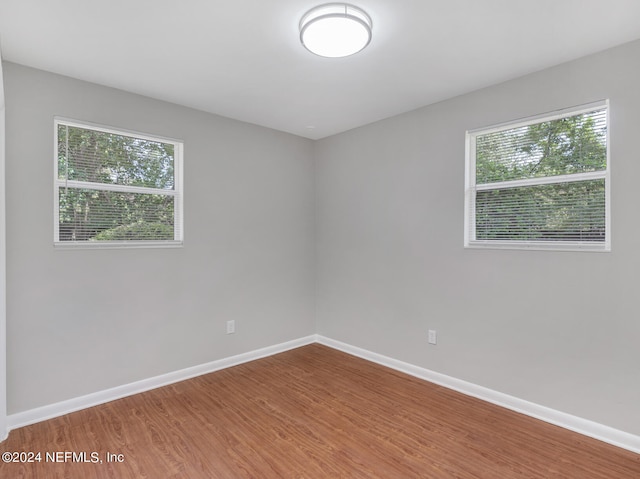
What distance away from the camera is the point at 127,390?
9.43 feet

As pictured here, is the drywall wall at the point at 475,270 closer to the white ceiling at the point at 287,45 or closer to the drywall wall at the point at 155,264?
the white ceiling at the point at 287,45

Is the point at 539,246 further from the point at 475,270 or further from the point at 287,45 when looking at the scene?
the point at 287,45

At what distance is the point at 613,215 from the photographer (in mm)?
2225

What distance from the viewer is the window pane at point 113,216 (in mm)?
2646

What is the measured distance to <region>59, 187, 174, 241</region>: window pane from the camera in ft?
8.68

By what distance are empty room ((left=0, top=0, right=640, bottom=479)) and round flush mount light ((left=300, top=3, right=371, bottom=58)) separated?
0.01 meters

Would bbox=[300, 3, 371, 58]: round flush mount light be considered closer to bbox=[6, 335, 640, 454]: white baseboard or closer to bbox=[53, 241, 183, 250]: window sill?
bbox=[53, 241, 183, 250]: window sill

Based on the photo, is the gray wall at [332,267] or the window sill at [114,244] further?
the window sill at [114,244]

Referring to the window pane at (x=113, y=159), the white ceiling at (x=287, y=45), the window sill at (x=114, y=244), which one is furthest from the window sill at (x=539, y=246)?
the window pane at (x=113, y=159)

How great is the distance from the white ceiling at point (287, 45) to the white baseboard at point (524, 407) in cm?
245

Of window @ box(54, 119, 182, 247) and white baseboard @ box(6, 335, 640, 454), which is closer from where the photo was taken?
white baseboard @ box(6, 335, 640, 454)

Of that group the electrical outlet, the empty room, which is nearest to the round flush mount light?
the empty room

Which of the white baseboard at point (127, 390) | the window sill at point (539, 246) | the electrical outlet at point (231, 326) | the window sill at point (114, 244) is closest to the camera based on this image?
the window sill at point (539, 246)

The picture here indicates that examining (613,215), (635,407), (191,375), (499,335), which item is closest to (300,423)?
(191,375)
